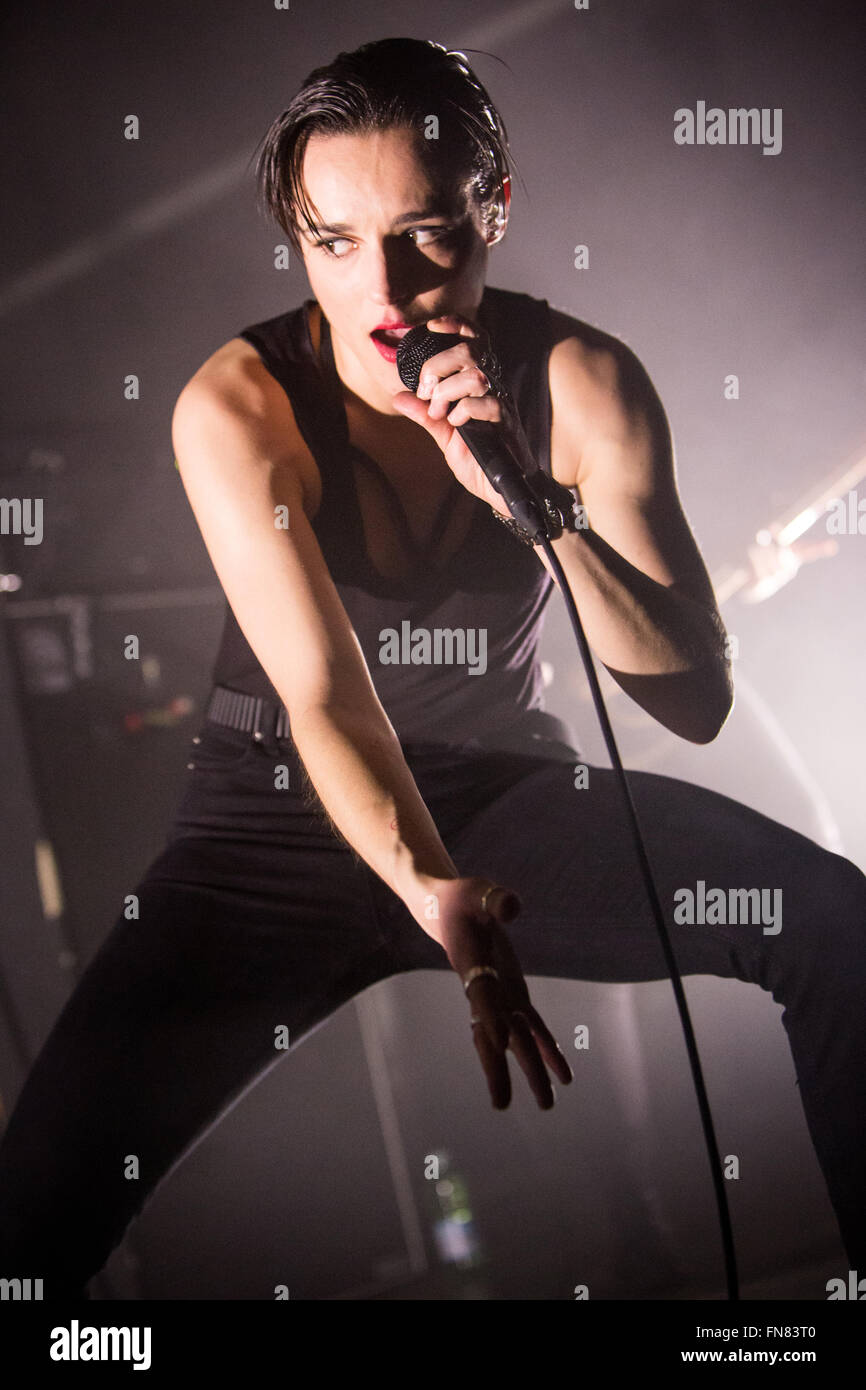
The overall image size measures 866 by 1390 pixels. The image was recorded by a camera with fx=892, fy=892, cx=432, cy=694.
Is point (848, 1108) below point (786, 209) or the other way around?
below

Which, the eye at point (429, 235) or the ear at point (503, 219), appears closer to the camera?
the eye at point (429, 235)

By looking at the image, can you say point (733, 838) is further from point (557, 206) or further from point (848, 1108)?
point (557, 206)

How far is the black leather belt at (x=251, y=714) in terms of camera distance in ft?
3.96

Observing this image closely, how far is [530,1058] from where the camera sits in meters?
0.75

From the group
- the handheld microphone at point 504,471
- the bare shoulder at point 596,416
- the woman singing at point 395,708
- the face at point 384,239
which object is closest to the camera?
the handheld microphone at point 504,471

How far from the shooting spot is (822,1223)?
1.48m

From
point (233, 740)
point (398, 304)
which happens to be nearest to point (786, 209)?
point (398, 304)

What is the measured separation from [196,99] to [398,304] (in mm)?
728

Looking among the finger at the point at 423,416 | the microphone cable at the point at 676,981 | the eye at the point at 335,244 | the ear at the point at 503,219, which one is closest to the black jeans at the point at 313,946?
the microphone cable at the point at 676,981

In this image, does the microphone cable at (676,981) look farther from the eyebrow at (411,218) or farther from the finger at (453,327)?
the eyebrow at (411,218)

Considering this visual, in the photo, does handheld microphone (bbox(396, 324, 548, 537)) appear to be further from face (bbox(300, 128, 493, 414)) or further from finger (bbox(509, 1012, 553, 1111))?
finger (bbox(509, 1012, 553, 1111))

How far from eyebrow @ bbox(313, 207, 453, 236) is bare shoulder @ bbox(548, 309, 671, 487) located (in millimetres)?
238
